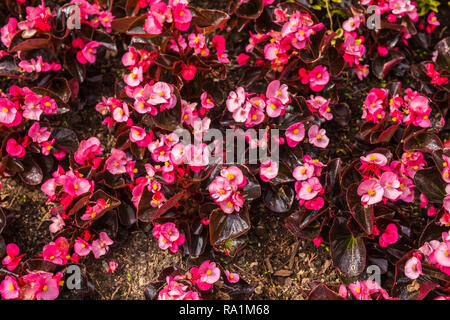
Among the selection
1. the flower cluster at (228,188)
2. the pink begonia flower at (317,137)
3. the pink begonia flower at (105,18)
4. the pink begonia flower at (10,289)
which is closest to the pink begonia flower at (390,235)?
the pink begonia flower at (317,137)

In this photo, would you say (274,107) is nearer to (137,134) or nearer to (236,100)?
(236,100)

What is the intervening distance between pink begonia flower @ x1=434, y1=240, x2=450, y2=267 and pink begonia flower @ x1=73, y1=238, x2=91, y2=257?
1379 mm

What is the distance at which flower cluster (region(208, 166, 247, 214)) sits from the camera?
163 centimetres

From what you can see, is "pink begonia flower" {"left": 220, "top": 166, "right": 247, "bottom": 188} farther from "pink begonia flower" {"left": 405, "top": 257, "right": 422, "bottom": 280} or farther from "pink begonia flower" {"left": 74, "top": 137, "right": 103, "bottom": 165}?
"pink begonia flower" {"left": 405, "top": 257, "right": 422, "bottom": 280}

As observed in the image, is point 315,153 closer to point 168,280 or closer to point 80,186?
point 168,280

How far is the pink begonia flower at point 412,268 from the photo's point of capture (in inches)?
64.4

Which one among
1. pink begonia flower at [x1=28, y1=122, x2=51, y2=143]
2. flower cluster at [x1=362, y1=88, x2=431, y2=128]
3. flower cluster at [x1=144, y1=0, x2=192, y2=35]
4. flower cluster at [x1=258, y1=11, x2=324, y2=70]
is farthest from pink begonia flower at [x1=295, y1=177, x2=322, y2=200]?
pink begonia flower at [x1=28, y1=122, x2=51, y2=143]

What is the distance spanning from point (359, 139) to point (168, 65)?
3.14 ft

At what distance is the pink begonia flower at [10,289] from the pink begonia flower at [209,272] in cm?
70

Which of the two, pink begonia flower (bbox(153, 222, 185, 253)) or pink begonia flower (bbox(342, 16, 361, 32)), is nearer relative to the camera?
pink begonia flower (bbox(153, 222, 185, 253))

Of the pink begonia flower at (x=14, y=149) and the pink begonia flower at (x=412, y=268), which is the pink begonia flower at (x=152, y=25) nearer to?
the pink begonia flower at (x=14, y=149)

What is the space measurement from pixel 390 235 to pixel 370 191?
26 cm

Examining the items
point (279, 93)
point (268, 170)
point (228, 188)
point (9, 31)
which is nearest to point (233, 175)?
point (228, 188)

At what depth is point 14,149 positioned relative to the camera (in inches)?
73.9
